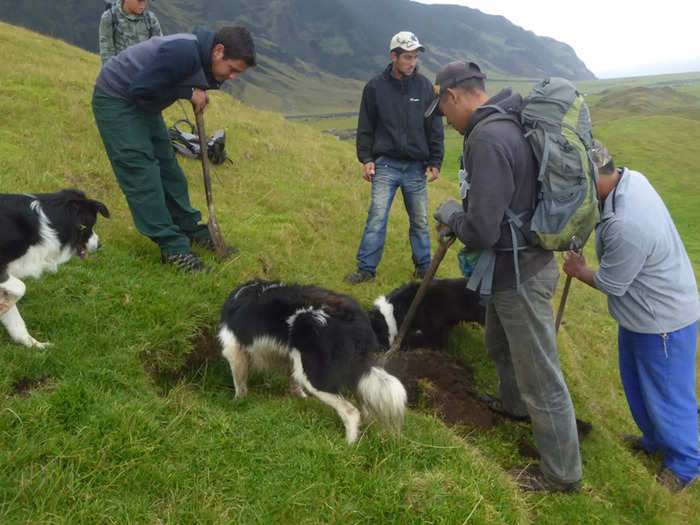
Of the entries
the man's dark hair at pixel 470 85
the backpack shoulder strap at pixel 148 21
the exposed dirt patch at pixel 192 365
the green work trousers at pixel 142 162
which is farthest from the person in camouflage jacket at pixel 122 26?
the man's dark hair at pixel 470 85

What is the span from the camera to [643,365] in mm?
4918

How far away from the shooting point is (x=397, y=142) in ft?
23.0

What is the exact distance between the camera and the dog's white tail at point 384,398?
3.89m

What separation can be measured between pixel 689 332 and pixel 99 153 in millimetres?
9921

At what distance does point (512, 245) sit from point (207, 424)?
2.84 metres

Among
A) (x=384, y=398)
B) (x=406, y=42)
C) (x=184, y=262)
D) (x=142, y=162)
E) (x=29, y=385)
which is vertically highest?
(x=406, y=42)

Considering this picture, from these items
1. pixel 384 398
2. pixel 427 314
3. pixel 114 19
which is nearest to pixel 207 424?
pixel 384 398

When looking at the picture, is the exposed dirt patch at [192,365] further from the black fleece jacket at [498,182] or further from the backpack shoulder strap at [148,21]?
the backpack shoulder strap at [148,21]

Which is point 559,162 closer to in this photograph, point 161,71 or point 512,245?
point 512,245

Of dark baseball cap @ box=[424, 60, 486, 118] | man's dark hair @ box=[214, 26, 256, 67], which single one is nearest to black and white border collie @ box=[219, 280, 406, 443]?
dark baseball cap @ box=[424, 60, 486, 118]

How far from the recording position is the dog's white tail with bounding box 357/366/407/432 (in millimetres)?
3895

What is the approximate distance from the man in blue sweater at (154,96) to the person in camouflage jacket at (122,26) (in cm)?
368

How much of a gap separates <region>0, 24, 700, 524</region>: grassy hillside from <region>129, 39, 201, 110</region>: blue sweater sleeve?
212cm

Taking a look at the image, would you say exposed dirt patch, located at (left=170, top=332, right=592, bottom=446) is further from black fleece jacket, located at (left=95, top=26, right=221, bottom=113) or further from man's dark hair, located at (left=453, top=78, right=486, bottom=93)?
man's dark hair, located at (left=453, top=78, right=486, bottom=93)
